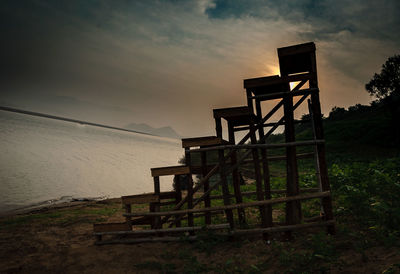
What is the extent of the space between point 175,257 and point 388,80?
4183 cm

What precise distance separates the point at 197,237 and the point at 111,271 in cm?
229

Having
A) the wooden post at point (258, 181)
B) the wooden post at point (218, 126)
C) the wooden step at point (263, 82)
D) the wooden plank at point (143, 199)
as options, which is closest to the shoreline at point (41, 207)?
the wooden plank at point (143, 199)

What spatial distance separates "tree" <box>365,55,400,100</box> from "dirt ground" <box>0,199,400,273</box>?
37.9 m

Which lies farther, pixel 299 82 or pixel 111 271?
pixel 299 82

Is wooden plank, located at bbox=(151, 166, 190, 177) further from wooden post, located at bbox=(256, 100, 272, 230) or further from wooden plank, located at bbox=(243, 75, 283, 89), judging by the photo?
wooden plank, located at bbox=(243, 75, 283, 89)

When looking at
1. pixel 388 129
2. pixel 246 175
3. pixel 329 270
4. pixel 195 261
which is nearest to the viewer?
pixel 329 270

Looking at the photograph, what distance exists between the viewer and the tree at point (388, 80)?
34875mm

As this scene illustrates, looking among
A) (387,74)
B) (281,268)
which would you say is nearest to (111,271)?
(281,268)

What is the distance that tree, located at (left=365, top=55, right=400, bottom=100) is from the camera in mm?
34875

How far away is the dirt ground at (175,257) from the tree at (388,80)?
124 ft

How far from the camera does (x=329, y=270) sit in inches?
180

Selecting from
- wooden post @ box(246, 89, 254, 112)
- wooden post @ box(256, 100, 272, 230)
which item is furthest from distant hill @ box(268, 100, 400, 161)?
wooden post @ box(246, 89, 254, 112)

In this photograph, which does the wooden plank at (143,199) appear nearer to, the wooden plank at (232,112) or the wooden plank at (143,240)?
the wooden plank at (143,240)

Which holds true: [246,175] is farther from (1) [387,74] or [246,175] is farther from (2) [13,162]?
(2) [13,162]
